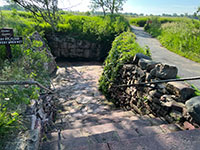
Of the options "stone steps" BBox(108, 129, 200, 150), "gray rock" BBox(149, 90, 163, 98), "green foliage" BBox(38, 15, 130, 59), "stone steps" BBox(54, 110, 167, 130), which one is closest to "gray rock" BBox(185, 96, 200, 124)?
"stone steps" BBox(108, 129, 200, 150)

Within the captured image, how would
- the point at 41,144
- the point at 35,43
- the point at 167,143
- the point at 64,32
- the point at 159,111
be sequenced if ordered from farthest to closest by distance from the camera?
the point at 64,32 → the point at 35,43 → the point at 159,111 → the point at 41,144 → the point at 167,143

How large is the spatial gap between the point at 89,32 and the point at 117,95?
6.66 metres

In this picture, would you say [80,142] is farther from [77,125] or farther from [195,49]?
[195,49]

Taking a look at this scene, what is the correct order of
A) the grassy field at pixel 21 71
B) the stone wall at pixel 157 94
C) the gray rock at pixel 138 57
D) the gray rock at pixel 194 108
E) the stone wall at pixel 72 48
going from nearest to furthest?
the grassy field at pixel 21 71 < the gray rock at pixel 194 108 < the stone wall at pixel 157 94 < the gray rock at pixel 138 57 < the stone wall at pixel 72 48

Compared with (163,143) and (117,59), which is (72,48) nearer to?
(117,59)

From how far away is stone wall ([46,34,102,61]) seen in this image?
1030cm

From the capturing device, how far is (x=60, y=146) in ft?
6.53

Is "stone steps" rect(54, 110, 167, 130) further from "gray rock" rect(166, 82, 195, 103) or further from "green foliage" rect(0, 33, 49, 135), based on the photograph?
"green foliage" rect(0, 33, 49, 135)

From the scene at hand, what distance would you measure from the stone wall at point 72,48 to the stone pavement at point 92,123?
2063 mm

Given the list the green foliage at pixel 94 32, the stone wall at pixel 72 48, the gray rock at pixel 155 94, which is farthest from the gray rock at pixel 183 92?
the stone wall at pixel 72 48

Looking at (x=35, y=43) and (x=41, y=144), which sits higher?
(x=35, y=43)

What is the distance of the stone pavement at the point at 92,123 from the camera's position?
78.0 inches

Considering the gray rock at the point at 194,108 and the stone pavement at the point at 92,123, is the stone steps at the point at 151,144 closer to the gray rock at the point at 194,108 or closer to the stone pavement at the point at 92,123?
the stone pavement at the point at 92,123

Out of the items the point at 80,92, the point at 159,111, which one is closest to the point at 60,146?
the point at 159,111
